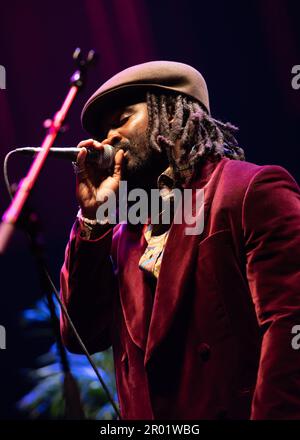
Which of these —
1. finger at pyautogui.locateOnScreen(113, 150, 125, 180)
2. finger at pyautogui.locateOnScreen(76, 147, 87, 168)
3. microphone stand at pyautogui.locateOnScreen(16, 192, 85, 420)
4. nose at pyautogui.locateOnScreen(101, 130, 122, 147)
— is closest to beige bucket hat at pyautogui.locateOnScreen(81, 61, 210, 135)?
nose at pyautogui.locateOnScreen(101, 130, 122, 147)

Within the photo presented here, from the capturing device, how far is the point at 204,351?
1539 mm

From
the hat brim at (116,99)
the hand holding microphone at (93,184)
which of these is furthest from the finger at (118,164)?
the hat brim at (116,99)

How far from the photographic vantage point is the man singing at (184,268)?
148 centimetres

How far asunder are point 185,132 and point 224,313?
85cm

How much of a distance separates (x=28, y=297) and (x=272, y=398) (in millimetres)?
4263

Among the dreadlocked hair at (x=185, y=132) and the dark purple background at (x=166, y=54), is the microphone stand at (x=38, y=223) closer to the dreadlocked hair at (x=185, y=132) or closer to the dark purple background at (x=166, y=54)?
the dreadlocked hair at (x=185, y=132)

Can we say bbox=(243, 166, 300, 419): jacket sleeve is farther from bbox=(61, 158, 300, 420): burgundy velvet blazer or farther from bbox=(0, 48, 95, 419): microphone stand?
bbox=(0, 48, 95, 419): microphone stand

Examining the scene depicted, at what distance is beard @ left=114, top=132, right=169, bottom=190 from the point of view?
2.02 metres

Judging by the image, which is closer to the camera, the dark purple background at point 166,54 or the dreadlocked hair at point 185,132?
the dreadlocked hair at point 185,132

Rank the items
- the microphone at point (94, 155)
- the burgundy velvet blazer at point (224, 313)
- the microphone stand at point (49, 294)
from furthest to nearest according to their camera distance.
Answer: the microphone at point (94, 155) → the burgundy velvet blazer at point (224, 313) → the microphone stand at point (49, 294)

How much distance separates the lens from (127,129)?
2076 mm

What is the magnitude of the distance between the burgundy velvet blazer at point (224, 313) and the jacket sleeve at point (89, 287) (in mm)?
30

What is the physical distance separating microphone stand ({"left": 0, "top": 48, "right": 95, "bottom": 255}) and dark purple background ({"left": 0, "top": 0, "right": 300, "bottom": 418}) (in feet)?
7.79
